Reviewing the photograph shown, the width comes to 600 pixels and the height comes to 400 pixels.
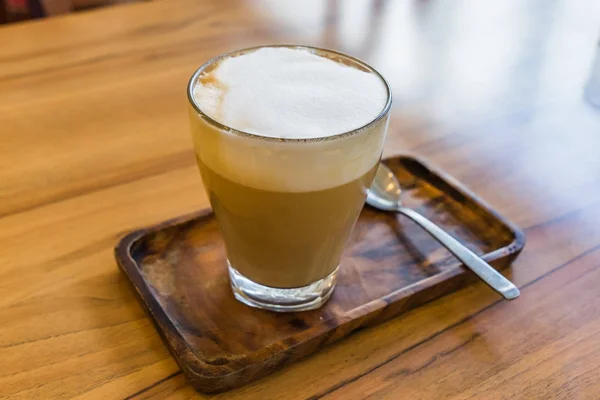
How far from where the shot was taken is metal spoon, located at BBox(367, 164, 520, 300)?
508mm

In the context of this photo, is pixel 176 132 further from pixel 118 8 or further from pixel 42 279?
pixel 118 8

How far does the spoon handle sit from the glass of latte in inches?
4.0

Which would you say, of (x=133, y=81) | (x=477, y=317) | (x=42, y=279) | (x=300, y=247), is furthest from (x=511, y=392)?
(x=133, y=81)

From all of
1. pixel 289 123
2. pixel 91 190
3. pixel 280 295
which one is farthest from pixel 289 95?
pixel 91 190

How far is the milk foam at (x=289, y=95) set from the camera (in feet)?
1.38

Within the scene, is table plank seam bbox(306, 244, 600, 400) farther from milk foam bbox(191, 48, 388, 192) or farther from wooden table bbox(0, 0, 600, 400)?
milk foam bbox(191, 48, 388, 192)

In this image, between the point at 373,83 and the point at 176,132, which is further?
the point at 176,132

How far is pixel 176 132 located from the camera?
2.39 ft

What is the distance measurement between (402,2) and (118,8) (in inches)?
19.9

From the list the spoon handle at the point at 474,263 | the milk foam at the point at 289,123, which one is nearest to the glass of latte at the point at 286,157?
the milk foam at the point at 289,123

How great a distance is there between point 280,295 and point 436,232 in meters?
0.16

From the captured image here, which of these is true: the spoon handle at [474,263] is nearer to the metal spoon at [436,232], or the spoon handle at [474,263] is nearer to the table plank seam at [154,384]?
the metal spoon at [436,232]

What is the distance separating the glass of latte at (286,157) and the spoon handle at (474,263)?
0.34 ft


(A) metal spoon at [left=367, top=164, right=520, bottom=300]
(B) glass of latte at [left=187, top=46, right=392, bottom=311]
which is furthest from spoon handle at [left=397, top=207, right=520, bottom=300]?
(B) glass of latte at [left=187, top=46, right=392, bottom=311]
